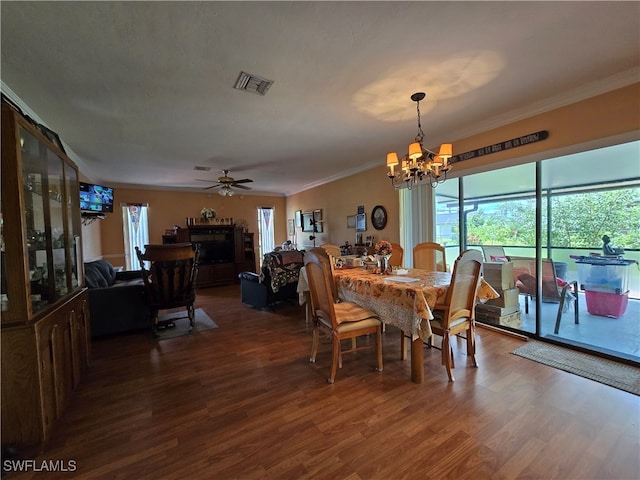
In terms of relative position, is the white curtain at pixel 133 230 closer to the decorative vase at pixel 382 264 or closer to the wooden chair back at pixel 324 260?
the wooden chair back at pixel 324 260

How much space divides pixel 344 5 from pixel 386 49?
21.5 inches

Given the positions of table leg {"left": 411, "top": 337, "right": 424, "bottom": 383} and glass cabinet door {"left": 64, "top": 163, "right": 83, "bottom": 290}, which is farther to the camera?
glass cabinet door {"left": 64, "top": 163, "right": 83, "bottom": 290}

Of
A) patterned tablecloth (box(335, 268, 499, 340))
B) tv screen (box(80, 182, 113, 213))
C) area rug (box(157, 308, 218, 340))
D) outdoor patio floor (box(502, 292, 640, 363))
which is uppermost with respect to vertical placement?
tv screen (box(80, 182, 113, 213))

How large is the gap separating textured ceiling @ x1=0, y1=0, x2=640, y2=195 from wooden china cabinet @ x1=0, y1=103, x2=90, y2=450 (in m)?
0.65

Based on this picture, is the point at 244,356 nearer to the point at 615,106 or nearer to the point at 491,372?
the point at 491,372

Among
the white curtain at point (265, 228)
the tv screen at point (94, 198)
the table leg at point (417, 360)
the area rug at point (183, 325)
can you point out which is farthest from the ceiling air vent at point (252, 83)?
the white curtain at point (265, 228)

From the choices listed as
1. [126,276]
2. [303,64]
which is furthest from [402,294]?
[126,276]

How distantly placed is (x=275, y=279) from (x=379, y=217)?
2.38m

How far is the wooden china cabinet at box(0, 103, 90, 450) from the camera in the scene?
1542mm

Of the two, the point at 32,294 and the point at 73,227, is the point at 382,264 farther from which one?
the point at 73,227

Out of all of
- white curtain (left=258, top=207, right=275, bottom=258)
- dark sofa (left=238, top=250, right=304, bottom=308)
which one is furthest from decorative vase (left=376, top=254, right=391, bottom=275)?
white curtain (left=258, top=207, right=275, bottom=258)

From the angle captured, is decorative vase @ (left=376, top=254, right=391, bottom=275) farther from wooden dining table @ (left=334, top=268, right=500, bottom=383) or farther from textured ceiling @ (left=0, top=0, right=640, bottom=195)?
textured ceiling @ (left=0, top=0, right=640, bottom=195)

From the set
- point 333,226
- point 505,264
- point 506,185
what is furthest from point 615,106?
point 333,226

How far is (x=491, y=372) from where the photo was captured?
8.07 feet
